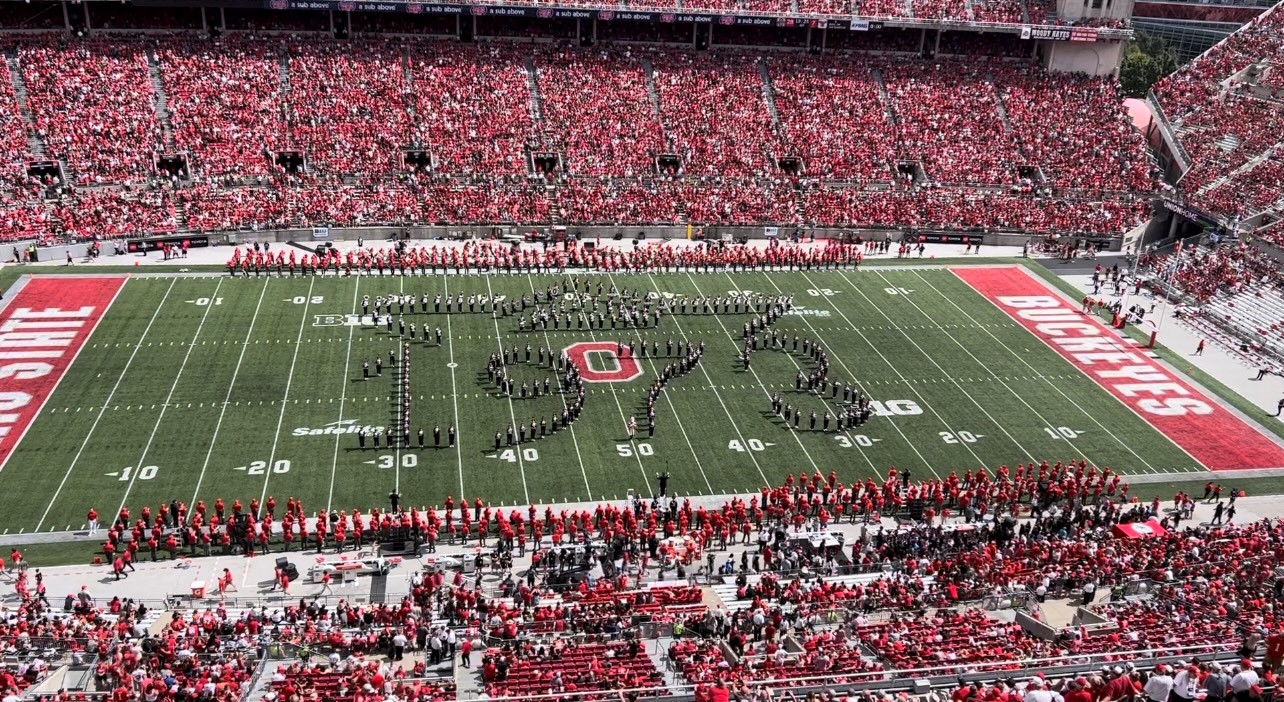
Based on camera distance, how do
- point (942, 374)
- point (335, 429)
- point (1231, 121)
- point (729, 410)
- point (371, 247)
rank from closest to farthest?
point (335, 429), point (729, 410), point (942, 374), point (371, 247), point (1231, 121)

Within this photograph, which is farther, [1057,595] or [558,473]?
[558,473]

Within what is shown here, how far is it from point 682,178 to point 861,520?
90.7 ft

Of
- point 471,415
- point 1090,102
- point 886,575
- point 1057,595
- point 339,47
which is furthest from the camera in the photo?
point 1090,102

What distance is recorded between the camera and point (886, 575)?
2302 centimetres

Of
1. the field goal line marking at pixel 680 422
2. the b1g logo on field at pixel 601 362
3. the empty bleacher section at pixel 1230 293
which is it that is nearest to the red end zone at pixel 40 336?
the b1g logo on field at pixel 601 362

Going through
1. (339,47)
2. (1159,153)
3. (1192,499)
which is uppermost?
(339,47)

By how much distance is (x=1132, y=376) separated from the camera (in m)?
34.9

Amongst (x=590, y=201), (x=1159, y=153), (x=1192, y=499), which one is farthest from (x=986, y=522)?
(x=1159, y=153)

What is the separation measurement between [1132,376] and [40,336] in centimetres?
3257

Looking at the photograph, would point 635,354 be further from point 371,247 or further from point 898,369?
point 371,247

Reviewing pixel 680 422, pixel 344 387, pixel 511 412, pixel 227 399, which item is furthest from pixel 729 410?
pixel 227 399

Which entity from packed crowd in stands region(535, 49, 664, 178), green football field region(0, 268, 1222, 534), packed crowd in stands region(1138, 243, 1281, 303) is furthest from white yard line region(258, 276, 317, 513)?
packed crowd in stands region(1138, 243, 1281, 303)

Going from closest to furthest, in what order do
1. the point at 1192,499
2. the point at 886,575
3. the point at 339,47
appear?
the point at 886,575 < the point at 1192,499 < the point at 339,47

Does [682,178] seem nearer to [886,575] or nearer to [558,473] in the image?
[558,473]
